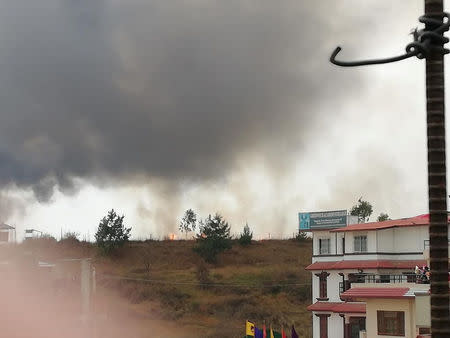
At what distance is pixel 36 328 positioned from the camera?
77125 mm

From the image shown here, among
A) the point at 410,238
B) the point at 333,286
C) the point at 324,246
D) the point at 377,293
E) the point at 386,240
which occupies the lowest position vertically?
the point at 333,286

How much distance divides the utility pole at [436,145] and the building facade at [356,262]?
48.1m

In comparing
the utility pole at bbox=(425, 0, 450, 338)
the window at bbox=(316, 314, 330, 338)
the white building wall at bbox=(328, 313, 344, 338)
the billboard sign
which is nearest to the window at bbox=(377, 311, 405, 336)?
the white building wall at bbox=(328, 313, 344, 338)

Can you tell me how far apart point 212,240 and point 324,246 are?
1996 inches

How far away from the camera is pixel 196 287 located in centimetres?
10662

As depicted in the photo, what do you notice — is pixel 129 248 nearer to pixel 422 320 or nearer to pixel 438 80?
pixel 422 320

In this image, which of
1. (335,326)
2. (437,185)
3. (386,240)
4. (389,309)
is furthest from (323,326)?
(437,185)

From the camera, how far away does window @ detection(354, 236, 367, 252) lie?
6402cm

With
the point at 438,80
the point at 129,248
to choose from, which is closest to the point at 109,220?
the point at 129,248

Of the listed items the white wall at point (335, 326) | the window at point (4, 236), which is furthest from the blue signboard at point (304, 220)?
the window at point (4, 236)

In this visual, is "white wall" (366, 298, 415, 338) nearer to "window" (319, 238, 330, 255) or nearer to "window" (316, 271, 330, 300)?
"window" (316, 271, 330, 300)

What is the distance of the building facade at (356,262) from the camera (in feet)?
201

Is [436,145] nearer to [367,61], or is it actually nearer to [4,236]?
[367,61]

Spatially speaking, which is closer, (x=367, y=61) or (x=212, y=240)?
(x=367, y=61)
